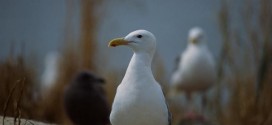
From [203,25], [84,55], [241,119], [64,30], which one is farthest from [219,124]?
[203,25]

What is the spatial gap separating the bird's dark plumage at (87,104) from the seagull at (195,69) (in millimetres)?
1974

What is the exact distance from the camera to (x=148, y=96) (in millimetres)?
3277

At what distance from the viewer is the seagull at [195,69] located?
25.6ft

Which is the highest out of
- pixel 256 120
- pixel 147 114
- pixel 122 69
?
pixel 147 114

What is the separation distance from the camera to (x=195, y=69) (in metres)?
7.90

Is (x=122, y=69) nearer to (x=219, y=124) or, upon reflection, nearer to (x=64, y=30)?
(x=64, y=30)

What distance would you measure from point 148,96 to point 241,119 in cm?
271

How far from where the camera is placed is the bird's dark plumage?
5875 mm

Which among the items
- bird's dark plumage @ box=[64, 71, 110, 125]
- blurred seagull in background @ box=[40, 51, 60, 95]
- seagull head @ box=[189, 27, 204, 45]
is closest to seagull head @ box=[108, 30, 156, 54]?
bird's dark plumage @ box=[64, 71, 110, 125]

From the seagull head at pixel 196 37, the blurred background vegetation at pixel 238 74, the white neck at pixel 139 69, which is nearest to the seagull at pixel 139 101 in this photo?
the white neck at pixel 139 69

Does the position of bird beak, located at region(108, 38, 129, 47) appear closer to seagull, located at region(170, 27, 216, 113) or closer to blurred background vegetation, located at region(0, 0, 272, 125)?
blurred background vegetation, located at region(0, 0, 272, 125)

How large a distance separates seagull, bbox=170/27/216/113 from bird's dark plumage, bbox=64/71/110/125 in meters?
1.97

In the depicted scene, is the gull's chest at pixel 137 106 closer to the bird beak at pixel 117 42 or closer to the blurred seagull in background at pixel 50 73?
the bird beak at pixel 117 42

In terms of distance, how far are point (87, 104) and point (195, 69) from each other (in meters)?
2.30
